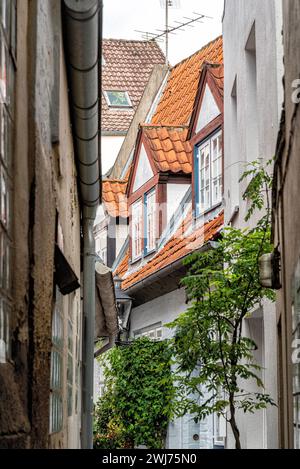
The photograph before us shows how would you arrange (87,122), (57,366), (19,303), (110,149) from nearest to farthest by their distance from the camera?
(19,303)
(57,366)
(87,122)
(110,149)

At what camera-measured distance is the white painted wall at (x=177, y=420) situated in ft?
55.8

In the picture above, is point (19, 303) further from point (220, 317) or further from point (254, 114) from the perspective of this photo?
point (254, 114)

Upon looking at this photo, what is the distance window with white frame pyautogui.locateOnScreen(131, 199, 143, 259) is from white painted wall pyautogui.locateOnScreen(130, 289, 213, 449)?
1565 mm

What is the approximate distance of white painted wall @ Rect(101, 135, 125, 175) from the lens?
91.6 ft

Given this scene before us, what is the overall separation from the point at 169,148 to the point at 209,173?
2923 mm

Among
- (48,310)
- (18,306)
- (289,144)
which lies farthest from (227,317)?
(18,306)

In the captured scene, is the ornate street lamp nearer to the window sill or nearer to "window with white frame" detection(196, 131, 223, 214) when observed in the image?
the window sill

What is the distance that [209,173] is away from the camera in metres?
17.6

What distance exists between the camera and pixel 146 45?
1222 inches

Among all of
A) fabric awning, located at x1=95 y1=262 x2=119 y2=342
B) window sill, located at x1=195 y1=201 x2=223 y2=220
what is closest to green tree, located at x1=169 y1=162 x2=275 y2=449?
fabric awning, located at x1=95 y1=262 x2=119 y2=342

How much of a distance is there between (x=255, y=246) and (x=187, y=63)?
1467 centimetres

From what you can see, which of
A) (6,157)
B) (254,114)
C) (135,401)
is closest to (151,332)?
(135,401)

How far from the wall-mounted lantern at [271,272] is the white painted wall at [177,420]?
26.7 feet

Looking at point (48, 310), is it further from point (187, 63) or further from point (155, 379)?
point (187, 63)
